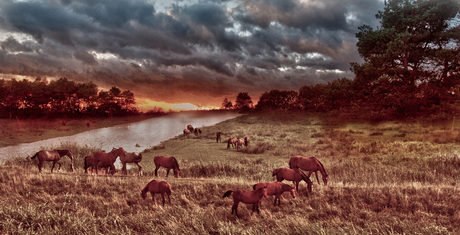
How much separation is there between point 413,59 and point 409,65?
66 centimetres

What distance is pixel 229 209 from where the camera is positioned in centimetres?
714

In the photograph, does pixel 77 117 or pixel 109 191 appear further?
pixel 77 117

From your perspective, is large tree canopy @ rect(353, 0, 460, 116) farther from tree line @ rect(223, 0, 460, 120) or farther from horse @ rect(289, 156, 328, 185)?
horse @ rect(289, 156, 328, 185)

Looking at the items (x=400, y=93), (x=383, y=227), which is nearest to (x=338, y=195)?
(x=383, y=227)

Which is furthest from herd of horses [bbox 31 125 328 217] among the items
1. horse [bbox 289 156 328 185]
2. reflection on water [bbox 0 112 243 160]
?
reflection on water [bbox 0 112 243 160]

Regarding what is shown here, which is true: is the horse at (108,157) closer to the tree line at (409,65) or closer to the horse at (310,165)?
the horse at (310,165)

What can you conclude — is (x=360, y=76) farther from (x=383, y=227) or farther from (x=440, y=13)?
(x=383, y=227)

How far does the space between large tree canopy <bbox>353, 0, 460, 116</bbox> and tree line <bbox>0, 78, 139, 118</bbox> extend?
66.1 meters

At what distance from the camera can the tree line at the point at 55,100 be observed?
5449cm

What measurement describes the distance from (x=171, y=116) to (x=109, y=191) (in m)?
103

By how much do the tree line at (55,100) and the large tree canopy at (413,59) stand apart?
217 ft

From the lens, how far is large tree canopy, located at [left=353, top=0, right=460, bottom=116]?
23156 mm

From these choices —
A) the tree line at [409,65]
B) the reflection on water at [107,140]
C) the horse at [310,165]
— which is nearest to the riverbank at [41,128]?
the reflection on water at [107,140]

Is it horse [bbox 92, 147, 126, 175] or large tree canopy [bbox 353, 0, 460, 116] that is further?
large tree canopy [bbox 353, 0, 460, 116]
